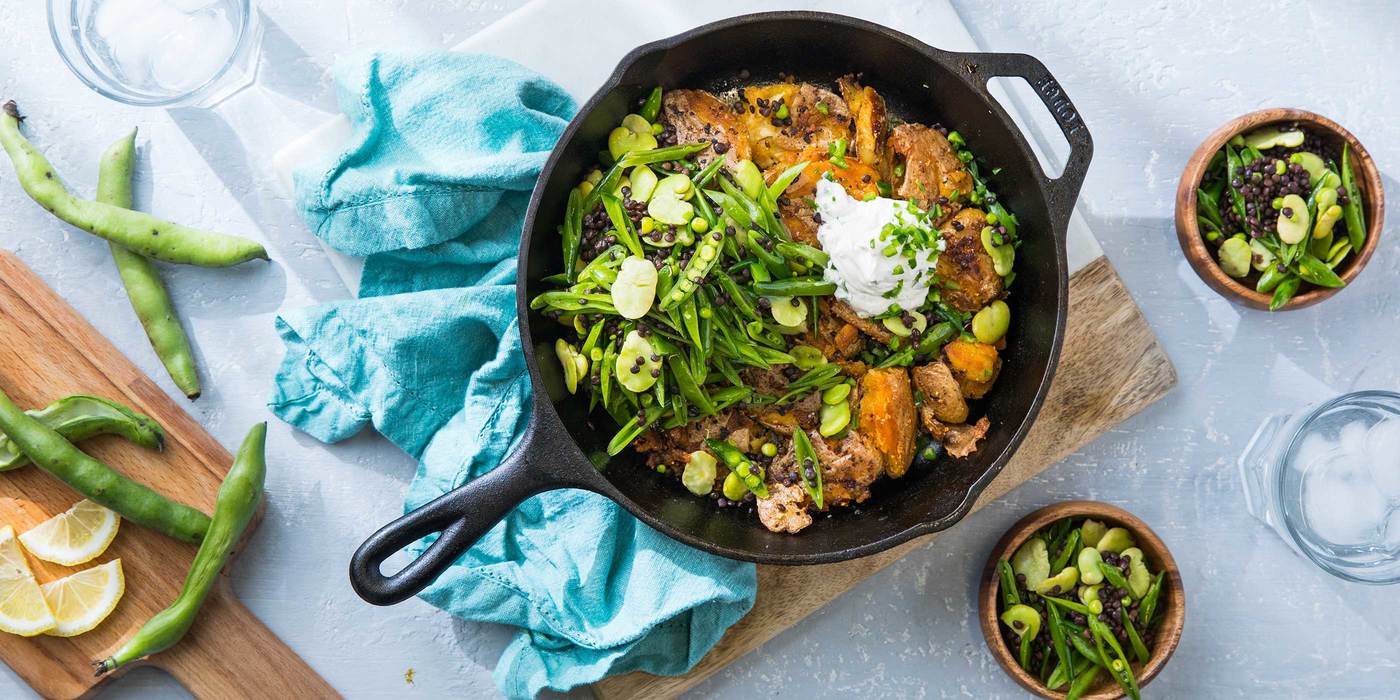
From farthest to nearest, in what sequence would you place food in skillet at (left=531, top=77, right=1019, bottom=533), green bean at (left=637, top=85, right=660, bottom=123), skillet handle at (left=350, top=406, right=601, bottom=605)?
green bean at (left=637, top=85, right=660, bottom=123)
food in skillet at (left=531, top=77, right=1019, bottom=533)
skillet handle at (left=350, top=406, right=601, bottom=605)

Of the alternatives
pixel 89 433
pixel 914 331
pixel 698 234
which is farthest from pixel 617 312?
pixel 89 433

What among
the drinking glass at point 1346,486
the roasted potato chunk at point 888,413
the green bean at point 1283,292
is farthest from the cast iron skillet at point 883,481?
the drinking glass at point 1346,486

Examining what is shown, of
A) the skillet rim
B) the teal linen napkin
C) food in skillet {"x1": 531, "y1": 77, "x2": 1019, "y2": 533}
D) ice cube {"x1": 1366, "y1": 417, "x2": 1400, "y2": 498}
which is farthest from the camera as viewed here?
ice cube {"x1": 1366, "y1": 417, "x2": 1400, "y2": 498}

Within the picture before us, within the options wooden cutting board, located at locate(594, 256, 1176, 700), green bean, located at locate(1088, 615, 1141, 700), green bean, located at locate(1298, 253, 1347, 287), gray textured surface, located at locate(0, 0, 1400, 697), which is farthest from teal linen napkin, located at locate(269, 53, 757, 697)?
green bean, located at locate(1298, 253, 1347, 287)

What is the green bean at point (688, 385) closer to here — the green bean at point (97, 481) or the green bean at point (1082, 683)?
the green bean at point (1082, 683)

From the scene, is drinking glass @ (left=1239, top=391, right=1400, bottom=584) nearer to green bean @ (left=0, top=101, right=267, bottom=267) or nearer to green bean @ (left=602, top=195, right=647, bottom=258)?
green bean @ (left=602, top=195, right=647, bottom=258)

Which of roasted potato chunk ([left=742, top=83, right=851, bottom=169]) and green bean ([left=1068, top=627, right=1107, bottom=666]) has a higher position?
roasted potato chunk ([left=742, top=83, right=851, bottom=169])
